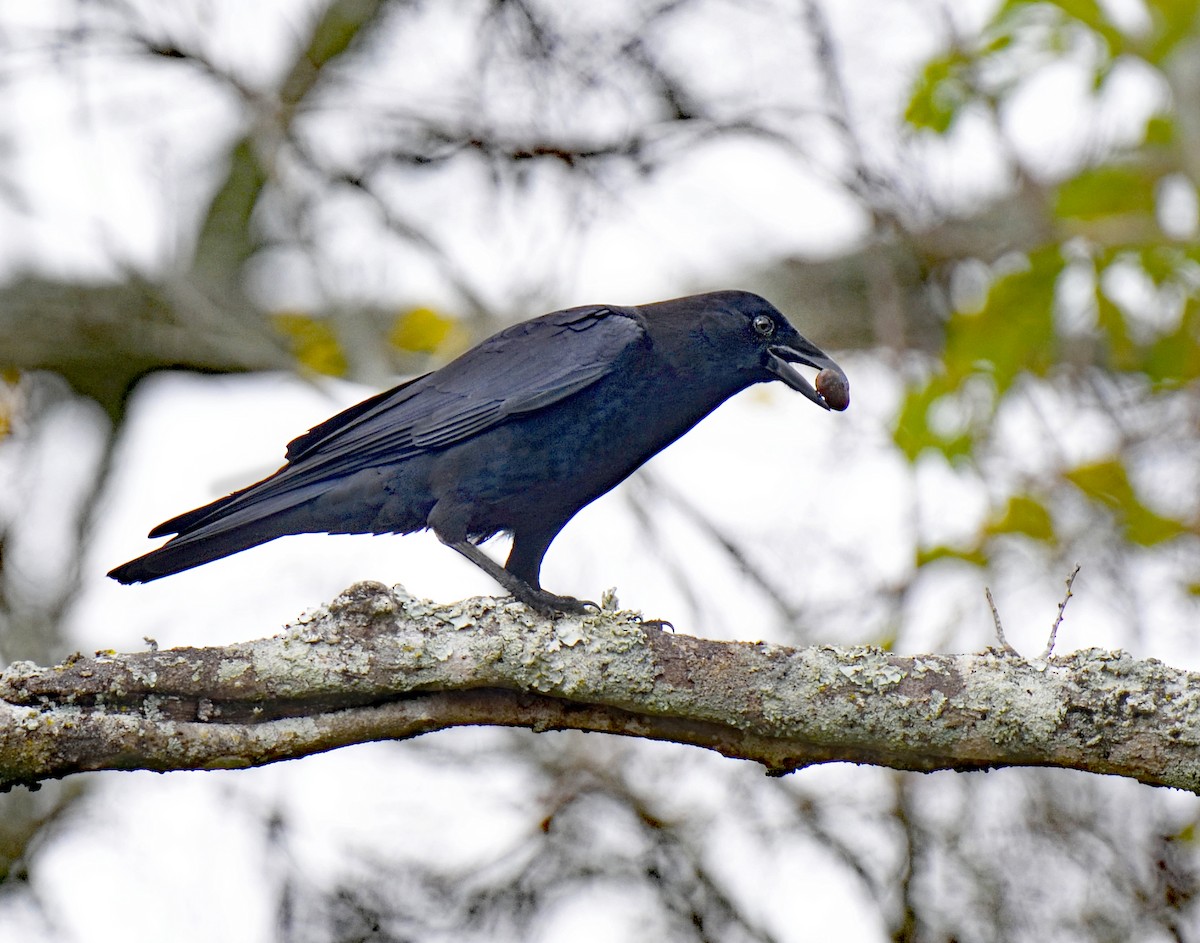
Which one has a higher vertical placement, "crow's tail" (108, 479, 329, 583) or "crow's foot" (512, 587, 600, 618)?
"crow's tail" (108, 479, 329, 583)

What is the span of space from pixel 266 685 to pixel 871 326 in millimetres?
5368

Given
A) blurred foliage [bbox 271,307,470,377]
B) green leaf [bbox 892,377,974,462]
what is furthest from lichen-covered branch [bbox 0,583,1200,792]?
blurred foliage [bbox 271,307,470,377]

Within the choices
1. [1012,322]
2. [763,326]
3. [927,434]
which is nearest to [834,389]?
[763,326]

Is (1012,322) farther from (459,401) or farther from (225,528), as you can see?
(225,528)

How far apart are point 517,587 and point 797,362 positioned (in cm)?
135

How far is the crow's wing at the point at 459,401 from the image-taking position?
15.6 feet

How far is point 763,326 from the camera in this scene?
16.8ft

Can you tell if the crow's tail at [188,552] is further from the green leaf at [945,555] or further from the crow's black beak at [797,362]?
the green leaf at [945,555]

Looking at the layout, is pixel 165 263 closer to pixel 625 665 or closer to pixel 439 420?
pixel 439 420

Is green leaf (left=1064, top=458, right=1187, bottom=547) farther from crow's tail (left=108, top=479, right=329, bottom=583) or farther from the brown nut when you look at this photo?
crow's tail (left=108, top=479, right=329, bottom=583)

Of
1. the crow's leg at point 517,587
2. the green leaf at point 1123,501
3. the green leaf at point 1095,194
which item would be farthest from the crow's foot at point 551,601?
the green leaf at point 1123,501

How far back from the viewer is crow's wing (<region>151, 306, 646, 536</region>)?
188 inches

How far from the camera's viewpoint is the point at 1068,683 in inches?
138

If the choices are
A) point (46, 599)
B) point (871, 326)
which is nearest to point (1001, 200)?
point (871, 326)
